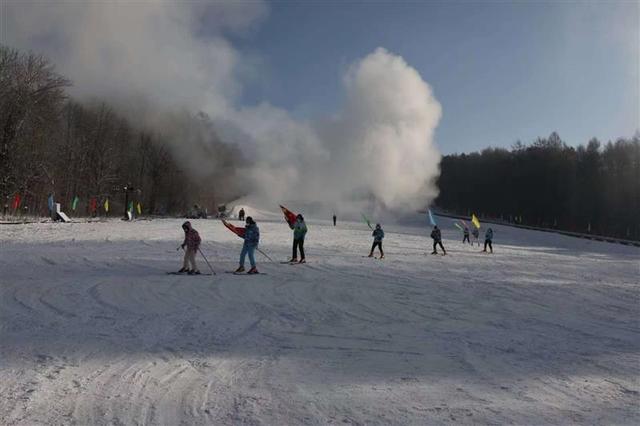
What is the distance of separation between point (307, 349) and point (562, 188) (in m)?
85.0

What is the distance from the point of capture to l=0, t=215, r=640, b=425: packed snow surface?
4.48 metres

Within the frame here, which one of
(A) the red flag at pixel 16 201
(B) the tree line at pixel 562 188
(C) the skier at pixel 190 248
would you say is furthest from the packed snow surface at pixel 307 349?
(B) the tree line at pixel 562 188

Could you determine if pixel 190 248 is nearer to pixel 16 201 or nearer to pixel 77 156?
pixel 16 201

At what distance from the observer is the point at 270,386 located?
16.4ft

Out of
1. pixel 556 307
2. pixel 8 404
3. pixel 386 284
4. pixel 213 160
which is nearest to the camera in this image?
pixel 8 404

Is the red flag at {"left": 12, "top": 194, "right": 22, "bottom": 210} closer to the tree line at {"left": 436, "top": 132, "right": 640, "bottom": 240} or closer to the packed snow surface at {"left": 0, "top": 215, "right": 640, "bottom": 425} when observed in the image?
the packed snow surface at {"left": 0, "top": 215, "right": 640, "bottom": 425}

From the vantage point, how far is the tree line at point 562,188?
70.7 meters

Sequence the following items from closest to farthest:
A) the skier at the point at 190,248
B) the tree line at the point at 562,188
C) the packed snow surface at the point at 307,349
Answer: the packed snow surface at the point at 307,349 → the skier at the point at 190,248 → the tree line at the point at 562,188

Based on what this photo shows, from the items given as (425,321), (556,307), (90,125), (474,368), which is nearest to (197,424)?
(474,368)

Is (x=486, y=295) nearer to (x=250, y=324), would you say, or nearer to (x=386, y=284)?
(x=386, y=284)

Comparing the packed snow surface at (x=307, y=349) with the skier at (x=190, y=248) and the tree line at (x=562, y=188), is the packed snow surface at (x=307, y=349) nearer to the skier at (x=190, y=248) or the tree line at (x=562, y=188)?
the skier at (x=190, y=248)

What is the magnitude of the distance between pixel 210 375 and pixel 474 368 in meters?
3.21

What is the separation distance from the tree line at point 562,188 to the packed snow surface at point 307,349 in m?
65.2

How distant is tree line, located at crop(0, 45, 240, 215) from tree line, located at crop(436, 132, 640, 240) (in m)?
55.7
